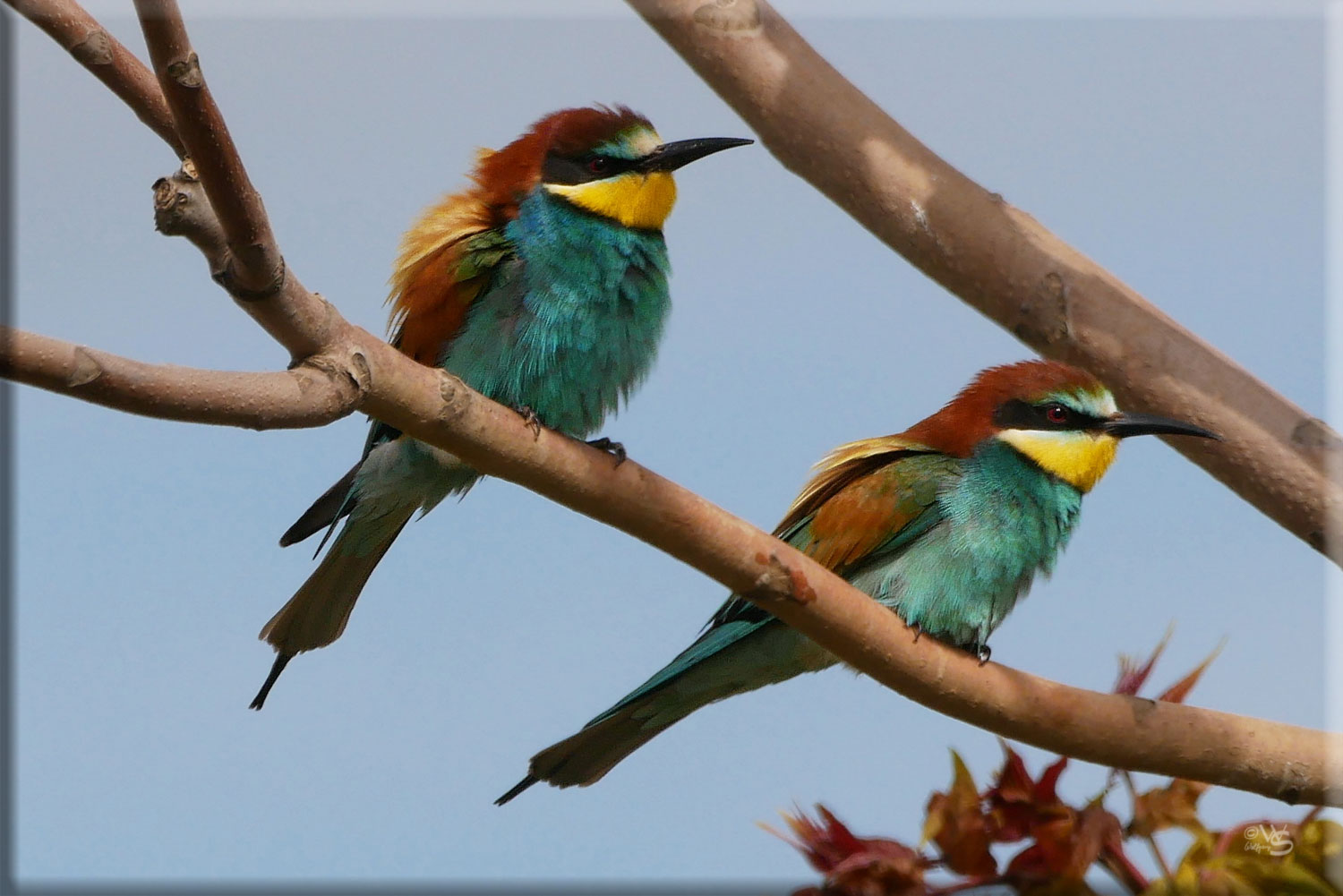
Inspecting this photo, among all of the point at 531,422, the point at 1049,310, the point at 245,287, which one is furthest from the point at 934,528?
the point at 245,287

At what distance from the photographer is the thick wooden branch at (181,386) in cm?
113

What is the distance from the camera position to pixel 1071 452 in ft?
7.80

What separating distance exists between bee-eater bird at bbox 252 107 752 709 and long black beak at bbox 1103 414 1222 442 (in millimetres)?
790

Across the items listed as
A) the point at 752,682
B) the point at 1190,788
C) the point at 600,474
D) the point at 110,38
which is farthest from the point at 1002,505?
the point at 110,38

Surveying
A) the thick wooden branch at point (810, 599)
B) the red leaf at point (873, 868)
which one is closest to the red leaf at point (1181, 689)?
the thick wooden branch at point (810, 599)

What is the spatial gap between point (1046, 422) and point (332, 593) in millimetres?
1307

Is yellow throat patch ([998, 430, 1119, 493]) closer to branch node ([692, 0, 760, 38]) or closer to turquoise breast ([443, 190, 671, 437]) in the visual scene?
turquoise breast ([443, 190, 671, 437])

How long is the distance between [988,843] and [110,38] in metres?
1.46

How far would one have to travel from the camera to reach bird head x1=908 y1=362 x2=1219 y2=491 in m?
2.38

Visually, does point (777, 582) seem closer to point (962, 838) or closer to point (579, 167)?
point (962, 838)

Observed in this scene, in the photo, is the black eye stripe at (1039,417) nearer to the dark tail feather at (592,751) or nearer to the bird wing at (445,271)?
the dark tail feather at (592,751)

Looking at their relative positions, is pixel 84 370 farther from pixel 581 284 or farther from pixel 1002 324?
pixel 1002 324

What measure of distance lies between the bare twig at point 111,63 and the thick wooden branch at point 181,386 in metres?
0.54

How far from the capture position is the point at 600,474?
1590 millimetres
